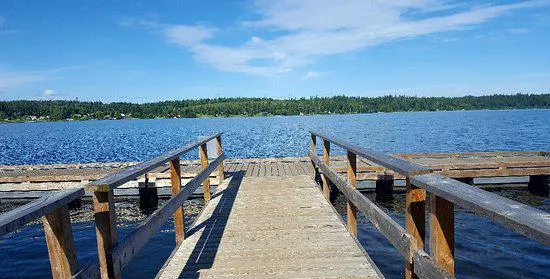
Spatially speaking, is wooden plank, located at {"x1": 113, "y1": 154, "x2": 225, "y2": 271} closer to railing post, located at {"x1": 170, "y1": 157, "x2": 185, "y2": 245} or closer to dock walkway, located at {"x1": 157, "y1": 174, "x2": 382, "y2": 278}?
railing post, located at {"x1": 170, "y1": 157, "x2": 185, "y2": 245}

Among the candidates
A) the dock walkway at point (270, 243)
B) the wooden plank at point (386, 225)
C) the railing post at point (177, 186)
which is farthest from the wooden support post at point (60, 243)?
the railing post at point (177, 186)

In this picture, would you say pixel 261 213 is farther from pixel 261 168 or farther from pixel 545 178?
pixel 545 178

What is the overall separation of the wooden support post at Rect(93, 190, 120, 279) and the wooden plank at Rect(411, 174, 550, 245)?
234 centimetres

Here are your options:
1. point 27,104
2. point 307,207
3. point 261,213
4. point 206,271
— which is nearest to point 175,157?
point 206,271

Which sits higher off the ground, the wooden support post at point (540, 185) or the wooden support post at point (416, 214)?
the wooden support post at point (416, 214)

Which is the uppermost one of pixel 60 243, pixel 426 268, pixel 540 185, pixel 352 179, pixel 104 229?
pixel 60 243

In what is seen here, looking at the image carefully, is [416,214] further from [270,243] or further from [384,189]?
[384,189]

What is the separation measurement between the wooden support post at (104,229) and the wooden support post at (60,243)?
0.48 meters

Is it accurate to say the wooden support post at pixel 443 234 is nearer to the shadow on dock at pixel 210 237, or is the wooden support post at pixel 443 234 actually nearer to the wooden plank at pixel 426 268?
Result: the wooden plank at pixel 426 268

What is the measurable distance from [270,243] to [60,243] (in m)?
3.41

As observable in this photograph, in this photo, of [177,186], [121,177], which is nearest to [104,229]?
[121,177]

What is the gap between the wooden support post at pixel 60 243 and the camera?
2309mm

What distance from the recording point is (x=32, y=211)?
2.04 meters

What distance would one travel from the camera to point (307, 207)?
24.5ft
